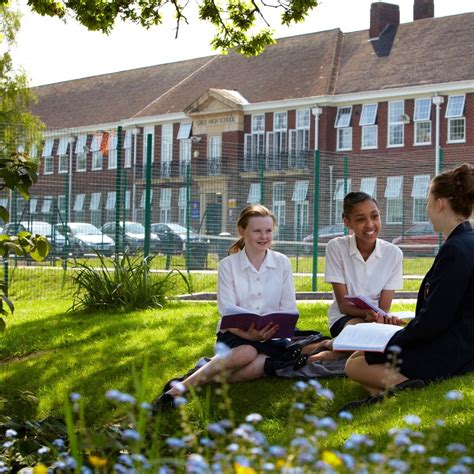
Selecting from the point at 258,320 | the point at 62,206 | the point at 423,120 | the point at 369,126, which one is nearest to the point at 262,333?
the point at 258,320

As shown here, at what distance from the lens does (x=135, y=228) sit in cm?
Result: 1460

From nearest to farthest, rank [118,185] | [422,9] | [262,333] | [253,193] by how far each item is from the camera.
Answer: [262,333]
[118,185]
[253,193]
[422,9]

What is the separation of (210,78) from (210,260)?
3820 cm

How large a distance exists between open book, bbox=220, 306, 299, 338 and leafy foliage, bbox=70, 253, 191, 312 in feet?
15.3

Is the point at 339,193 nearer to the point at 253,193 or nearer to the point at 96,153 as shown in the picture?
the point at 253,193

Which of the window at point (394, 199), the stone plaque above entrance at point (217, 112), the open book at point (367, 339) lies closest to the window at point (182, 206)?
the window at point (394, 199)

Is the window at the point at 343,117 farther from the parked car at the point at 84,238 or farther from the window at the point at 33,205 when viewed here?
the parked car at the point at 84,238

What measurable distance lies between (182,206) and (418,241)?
5.05 m

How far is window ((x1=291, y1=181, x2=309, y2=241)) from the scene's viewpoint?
17328 mm

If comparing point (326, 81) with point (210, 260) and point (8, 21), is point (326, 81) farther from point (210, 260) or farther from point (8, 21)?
point (210, 260)

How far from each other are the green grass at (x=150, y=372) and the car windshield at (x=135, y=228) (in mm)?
2068

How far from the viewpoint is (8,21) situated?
38.2 metres

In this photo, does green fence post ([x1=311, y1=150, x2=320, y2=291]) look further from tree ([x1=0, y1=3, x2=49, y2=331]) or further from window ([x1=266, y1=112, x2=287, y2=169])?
window ([x1=266, y1=112, x2=287, y2=169])

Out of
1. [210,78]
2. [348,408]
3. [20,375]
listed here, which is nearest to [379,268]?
[348,408]
